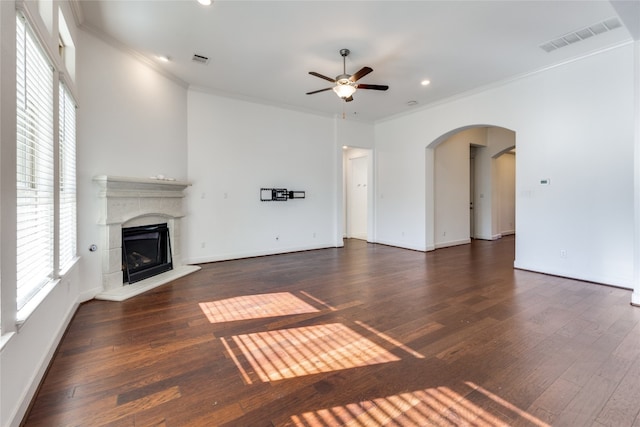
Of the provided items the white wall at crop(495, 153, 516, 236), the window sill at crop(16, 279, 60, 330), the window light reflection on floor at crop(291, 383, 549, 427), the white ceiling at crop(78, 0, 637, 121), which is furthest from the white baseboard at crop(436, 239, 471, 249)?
the window sill at crop(16, 279, 60, 330)

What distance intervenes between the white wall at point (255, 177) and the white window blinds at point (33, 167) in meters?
3.03

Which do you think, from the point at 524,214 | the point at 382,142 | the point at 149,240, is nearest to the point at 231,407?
the point at 149,240

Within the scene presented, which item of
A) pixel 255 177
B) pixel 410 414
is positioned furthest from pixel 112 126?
pixel 410 414

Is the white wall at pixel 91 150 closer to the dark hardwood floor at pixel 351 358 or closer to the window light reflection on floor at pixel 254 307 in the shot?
the dark hardwood floor at pixel 351 358

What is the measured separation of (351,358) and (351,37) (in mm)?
3679

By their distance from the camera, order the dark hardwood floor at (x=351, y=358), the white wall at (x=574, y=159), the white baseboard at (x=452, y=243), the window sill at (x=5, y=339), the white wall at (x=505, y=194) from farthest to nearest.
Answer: the white wall at (x=505, y=194) < the white baseboard at (x=452, y=243) < the white wall at (x=574, y=159) < the dark hardwood floor at (x=351, y=358) < the window sill at (x=5, y=339)

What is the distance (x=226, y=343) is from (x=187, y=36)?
3.72 metres

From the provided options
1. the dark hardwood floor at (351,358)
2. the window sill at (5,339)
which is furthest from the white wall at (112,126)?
the window sill at (5,339)

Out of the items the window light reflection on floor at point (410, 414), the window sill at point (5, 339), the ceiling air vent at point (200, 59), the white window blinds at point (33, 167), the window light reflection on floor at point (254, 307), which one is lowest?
the window light reflection on floor at point (410, 414)

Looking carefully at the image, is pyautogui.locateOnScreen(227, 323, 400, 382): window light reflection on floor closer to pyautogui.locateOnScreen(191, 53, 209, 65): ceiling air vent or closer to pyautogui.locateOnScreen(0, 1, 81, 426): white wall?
pyautogui.locateOnScreen(0, 1, 81, 426): white wall

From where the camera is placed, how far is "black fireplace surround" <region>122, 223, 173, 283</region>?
417cm

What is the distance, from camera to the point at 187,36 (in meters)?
3.85

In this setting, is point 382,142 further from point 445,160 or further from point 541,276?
point 541,276

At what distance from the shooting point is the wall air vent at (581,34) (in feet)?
11.6
